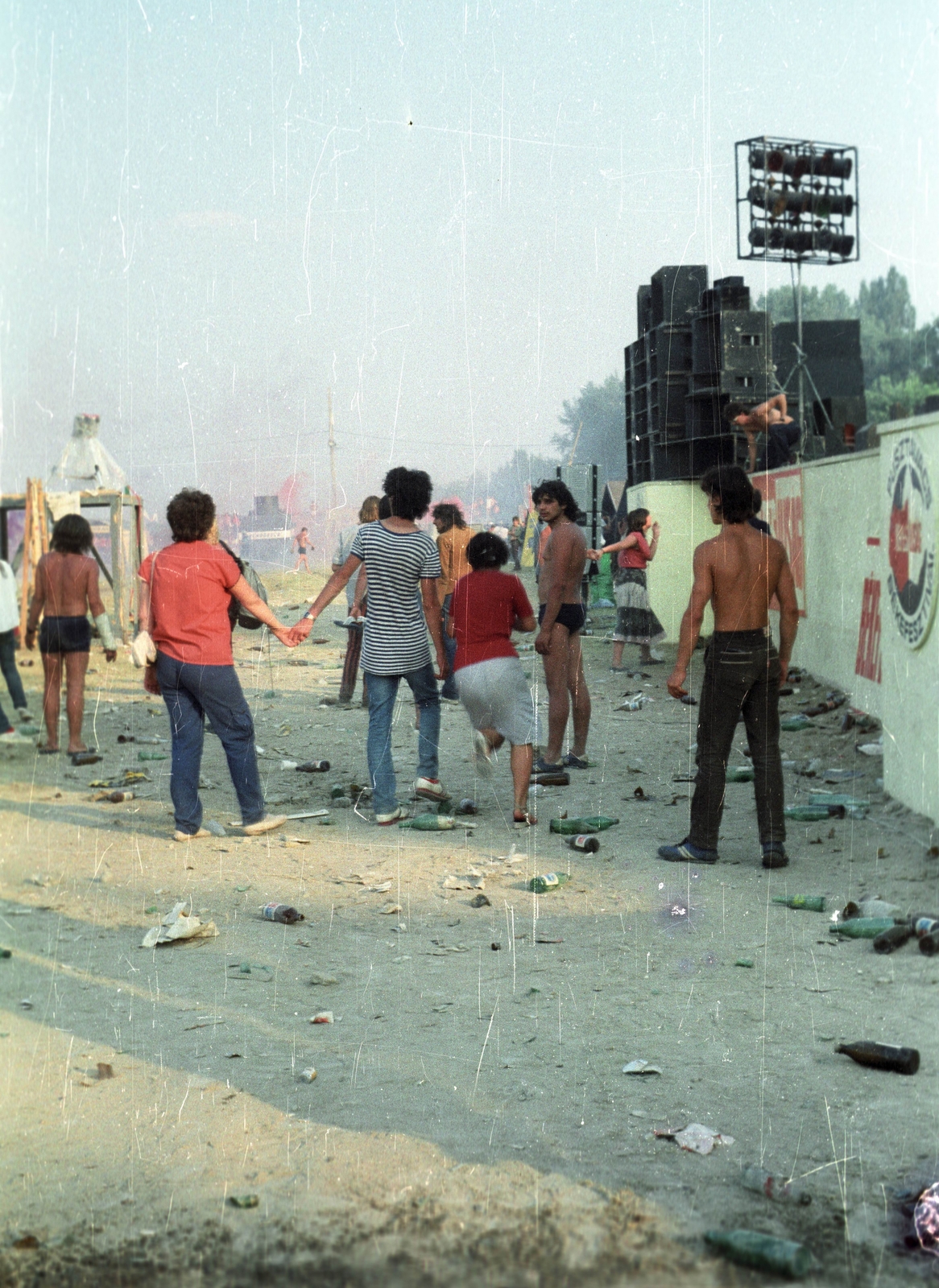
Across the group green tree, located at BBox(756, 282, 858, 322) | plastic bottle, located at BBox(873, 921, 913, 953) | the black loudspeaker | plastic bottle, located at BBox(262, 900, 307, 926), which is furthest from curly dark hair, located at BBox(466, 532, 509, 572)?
green tree, located at BBox(756, 282, 858, 322)

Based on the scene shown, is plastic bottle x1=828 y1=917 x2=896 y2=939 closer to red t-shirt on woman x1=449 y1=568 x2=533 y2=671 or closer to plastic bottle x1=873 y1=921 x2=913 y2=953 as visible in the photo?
plastic bottle x1=873 y1=921 x2=913 y2=953

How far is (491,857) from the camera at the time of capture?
→ 6.15m

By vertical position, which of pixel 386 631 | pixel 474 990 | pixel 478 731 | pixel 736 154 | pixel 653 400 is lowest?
pixel 474 990

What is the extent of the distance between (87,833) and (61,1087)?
341cm

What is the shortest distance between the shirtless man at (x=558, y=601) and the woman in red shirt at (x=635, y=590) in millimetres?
4711

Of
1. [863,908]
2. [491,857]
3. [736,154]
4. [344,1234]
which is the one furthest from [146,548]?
[344,1234]

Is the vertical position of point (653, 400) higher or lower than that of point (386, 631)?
higher

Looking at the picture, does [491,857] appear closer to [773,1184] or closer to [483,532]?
[483,532]

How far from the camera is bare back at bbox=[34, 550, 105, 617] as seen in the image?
28.1ft

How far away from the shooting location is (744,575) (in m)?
5.71

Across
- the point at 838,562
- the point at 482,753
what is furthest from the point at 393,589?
the point at 838,562

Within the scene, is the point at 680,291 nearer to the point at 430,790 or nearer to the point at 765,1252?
the point at 430,790

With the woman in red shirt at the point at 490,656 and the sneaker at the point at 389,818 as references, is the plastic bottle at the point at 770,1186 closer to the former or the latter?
the woman in red shirt at the point at 490,656

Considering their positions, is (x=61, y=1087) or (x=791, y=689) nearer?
(x=61, y=1087)
